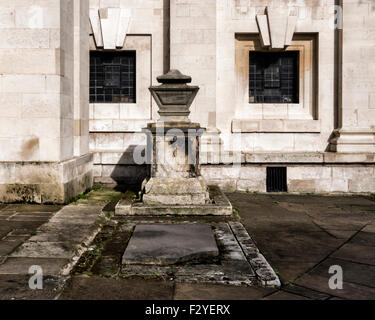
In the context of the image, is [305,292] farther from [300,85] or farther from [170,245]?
[300,85]

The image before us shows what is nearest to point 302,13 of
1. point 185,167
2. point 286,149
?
point 286,149

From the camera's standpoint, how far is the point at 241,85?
919 centimetres

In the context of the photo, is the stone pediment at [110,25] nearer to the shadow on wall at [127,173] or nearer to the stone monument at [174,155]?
the shadow on wall at [127,173]

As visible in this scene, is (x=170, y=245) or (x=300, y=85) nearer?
(x=170, y=245)

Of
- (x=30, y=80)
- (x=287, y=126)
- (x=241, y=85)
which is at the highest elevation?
(x=241, y=85)

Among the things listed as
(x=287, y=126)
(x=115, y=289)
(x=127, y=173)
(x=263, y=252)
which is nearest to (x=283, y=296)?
(x=263, y=252)

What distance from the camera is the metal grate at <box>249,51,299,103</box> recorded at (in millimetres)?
9359

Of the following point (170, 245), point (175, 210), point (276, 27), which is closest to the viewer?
point (170, 245)

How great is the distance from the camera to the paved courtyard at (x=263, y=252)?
3059 mm

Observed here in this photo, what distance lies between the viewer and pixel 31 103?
22.1 feet

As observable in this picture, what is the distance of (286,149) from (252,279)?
614 centimetres

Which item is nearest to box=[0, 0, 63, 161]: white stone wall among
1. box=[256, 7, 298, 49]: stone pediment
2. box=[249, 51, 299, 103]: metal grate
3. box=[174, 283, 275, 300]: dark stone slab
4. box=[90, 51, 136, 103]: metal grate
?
box=[90, 51, 136, 103]: metal grate

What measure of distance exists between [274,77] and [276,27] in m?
1.19

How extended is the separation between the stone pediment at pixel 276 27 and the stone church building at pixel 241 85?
0.08ft
